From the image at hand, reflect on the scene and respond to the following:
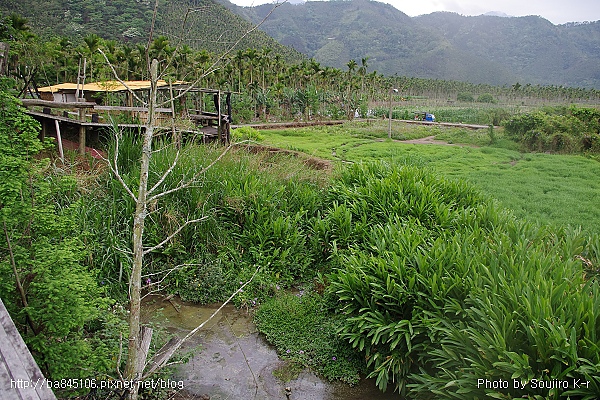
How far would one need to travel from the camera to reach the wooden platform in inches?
47.5

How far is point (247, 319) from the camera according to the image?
4.62m

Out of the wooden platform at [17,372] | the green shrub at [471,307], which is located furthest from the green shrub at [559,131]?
the wooden platform at [17,372]

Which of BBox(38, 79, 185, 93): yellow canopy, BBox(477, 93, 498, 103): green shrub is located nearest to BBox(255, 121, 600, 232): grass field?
BBox(38, 79, 185, 93): yellow canopy

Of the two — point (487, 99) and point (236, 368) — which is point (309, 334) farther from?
point (487, 99)

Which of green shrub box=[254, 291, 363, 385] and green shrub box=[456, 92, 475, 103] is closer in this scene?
green shrub box=[254, 291, 363, 385]

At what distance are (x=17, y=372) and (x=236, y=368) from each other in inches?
107

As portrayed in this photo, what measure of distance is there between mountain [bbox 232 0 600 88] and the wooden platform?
94.9 metres

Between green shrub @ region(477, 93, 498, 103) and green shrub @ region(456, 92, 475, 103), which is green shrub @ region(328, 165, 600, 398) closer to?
green shrub @ region(477, 93, 498, 103)

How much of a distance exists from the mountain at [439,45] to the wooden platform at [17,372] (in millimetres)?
94901

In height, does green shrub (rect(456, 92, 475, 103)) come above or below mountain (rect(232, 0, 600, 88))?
below

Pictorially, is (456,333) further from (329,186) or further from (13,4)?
(13,4)

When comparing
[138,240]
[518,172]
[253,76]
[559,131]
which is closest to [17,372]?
[138,240]


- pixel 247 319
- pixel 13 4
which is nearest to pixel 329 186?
pixel 247 319

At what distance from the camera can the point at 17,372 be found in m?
1.28
